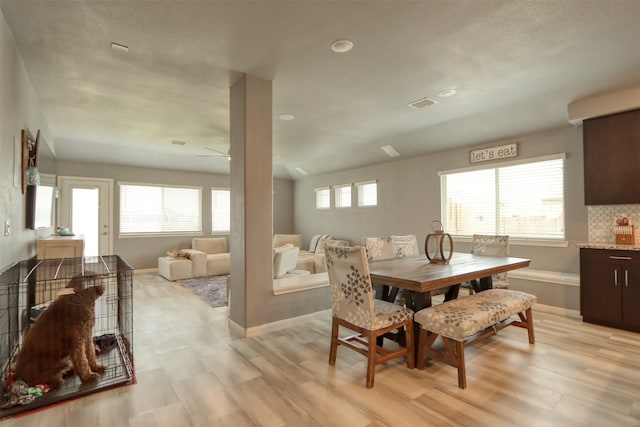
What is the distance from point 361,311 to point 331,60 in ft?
7.24

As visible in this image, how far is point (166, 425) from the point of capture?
6.27 ft

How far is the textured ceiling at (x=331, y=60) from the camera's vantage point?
2.27 meters

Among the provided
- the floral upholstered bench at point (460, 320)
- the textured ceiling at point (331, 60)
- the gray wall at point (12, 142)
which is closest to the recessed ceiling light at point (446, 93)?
the textured ceiling at point (331, 60)

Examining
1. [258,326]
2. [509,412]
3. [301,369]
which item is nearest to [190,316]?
[258,326]

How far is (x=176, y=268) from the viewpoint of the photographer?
6465 mm

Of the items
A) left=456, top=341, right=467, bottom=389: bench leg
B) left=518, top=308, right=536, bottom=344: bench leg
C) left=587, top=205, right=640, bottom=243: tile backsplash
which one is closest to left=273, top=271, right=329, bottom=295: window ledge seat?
left=456, top=341, right=467, bottom=389: bench leg

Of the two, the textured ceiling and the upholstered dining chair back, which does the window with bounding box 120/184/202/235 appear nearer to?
the textured ceiling

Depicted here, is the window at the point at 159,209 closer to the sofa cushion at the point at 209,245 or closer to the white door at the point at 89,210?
the white door at the point at 89,210

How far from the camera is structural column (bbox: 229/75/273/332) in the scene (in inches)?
131

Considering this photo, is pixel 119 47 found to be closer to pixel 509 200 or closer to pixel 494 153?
pixel 494 153

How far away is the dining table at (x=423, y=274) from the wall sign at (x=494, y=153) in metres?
2.23

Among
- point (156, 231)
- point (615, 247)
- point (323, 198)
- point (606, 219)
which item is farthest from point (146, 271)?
point (606, 219)

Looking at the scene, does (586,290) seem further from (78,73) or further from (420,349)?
(78,73)

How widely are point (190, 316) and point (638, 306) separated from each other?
4.99 meters
